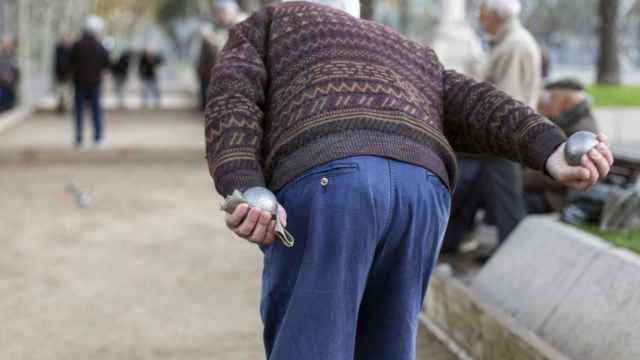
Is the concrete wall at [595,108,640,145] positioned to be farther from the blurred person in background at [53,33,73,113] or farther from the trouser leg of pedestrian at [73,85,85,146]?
the blurred person in background at [53,33,73,113]

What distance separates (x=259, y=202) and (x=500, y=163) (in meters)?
3.60

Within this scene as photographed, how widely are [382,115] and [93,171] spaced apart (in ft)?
29.6

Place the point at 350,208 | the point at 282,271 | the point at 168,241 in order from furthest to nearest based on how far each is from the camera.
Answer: the point at 168,241 < the point at 282,271 < the point at 350,208

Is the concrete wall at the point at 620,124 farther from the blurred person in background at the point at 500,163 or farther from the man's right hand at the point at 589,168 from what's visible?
the man's right hand at the point at 589,168

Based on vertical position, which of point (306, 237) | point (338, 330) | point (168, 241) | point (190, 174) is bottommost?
point (190, 174)

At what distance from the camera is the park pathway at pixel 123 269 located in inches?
178

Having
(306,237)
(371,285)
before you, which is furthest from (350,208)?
(371,285)

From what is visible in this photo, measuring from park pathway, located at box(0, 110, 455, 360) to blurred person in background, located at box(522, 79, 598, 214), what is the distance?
1.80m

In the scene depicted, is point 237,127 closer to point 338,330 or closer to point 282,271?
point 282,271

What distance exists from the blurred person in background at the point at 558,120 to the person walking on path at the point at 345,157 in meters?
3.31

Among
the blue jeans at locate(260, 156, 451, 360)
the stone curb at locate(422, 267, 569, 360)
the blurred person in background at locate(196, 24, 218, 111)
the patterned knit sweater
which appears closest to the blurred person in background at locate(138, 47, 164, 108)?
the blurred person in background at locate(196, 24, 218, 111)

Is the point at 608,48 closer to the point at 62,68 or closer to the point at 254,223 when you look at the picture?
the point at 62,68

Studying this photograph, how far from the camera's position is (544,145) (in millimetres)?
2383

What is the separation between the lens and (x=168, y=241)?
6859 millimetres
